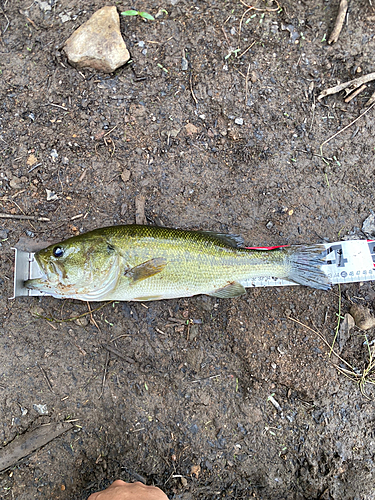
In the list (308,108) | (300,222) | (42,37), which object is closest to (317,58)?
(308,108)

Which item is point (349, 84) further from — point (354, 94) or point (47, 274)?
point (47, 274)

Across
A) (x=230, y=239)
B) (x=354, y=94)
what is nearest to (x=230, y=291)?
(x=230, y=239)

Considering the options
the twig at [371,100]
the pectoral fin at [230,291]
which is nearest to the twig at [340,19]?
the twig at [371,100]

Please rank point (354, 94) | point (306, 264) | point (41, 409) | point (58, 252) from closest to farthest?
point (58, 252) < point (306, 264) < point (41, 409) < point (354, 94)

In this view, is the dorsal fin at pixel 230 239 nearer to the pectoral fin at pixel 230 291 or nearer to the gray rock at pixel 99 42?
the pectoral fin at pixel 230 291

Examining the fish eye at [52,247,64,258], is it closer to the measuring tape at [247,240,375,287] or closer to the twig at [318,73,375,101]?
the measuring tape at [247,240,375,287]

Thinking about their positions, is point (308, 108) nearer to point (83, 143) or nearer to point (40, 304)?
point (83, 143)
